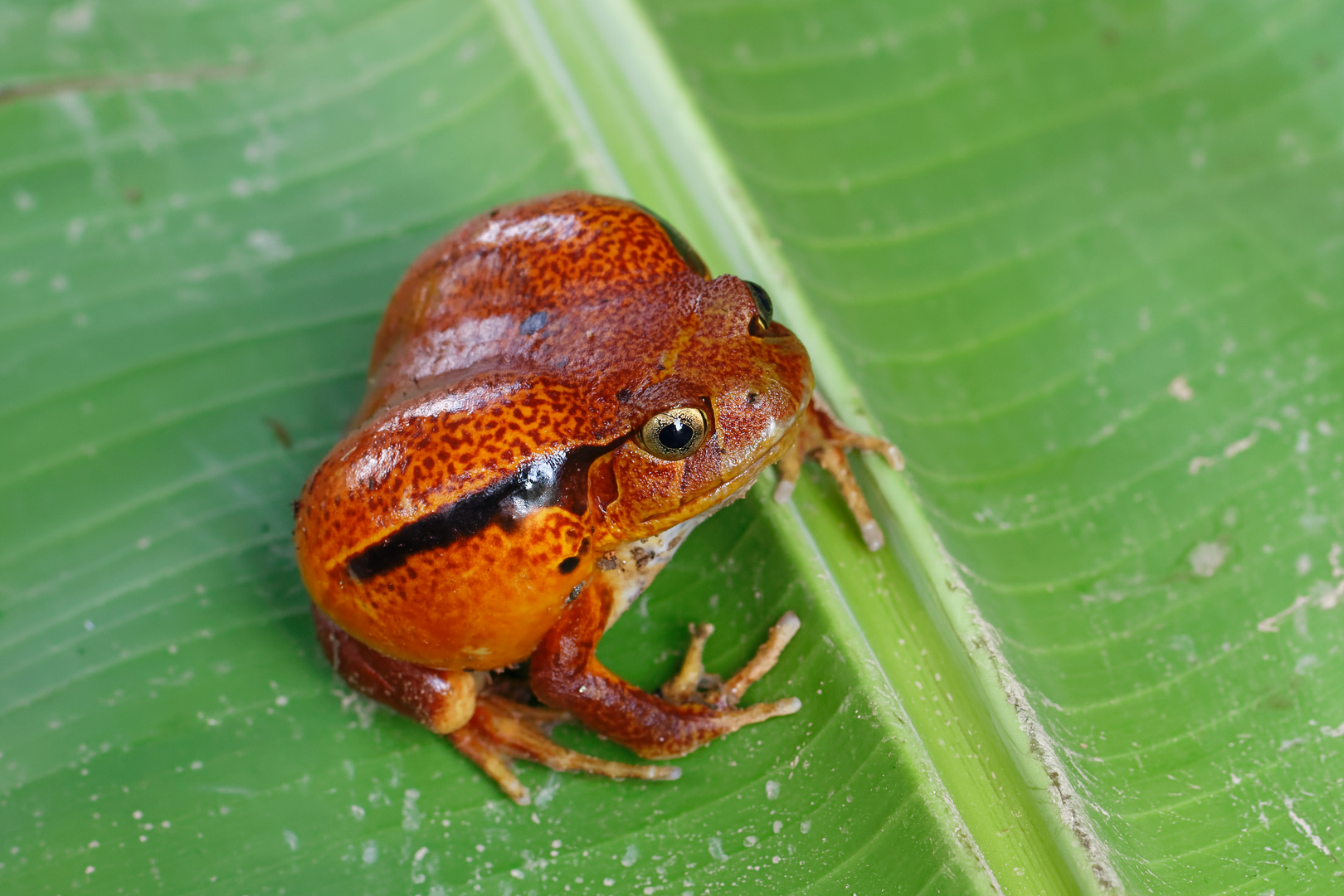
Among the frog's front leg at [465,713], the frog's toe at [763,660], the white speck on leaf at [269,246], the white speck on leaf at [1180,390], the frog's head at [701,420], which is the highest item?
the white speck on leaf at [269,246]

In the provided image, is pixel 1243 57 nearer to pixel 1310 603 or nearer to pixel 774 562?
pixel 1310 603

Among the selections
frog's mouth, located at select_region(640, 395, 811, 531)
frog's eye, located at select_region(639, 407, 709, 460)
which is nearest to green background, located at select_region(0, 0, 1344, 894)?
frog's mouth, located at select_region(640, 395, 811, 531)

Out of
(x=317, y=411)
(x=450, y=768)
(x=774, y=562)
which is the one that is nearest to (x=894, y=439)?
(x=774, y=562)

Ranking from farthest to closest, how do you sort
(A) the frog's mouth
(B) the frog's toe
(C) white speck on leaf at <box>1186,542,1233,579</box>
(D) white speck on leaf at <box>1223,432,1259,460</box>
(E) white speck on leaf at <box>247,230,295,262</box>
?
(E) white speck on leaf at <box>247,230,295,262</box> < (D) white speck on leaf at <box>1223,432,1259,460</box> < (C) white speck on leaf at <box>1186,542,1233,579</box> < (B) the frog's toe < (A) the frog's mouth

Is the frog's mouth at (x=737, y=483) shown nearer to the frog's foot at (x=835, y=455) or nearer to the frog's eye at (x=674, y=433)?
the frog's eye at (x=674, y=433)

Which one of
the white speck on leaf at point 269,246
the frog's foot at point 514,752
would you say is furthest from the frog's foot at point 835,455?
the white speck on leaf at point 269,246

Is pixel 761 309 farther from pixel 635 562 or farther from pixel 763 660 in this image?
pixel 763 660

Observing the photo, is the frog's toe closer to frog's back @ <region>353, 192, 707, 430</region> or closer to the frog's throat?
the frog's throat
